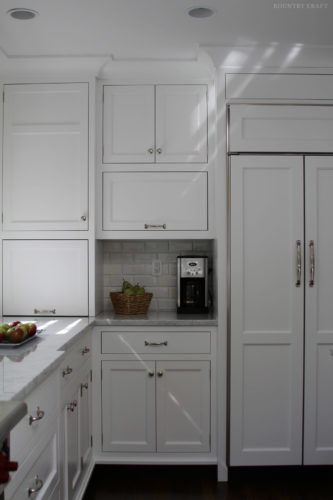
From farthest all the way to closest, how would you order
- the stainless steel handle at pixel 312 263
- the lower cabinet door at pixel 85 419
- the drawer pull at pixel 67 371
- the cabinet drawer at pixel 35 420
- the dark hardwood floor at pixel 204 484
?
the stainless steel handle at pixel 312 263 → the dark hardwood floor at pixel 204 484 → the lower cabinet door at pixel 85 419 → the drawer pull at pixel 67 371 → the cabinet drawer at pixel 35 420

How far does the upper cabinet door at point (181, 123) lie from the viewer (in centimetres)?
304

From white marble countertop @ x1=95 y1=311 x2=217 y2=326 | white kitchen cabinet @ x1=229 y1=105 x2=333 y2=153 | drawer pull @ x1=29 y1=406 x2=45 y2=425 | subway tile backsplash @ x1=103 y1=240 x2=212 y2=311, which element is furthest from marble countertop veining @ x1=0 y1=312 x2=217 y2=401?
white kitchen cabinet @ x1=229 y1=105 x2=333 y2=153

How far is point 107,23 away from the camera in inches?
97.1

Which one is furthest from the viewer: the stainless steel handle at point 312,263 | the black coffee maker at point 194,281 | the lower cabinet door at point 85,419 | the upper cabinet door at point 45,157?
the black coffee maker at point 194,281

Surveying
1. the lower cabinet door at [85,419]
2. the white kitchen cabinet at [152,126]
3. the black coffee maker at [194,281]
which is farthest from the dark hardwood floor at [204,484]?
the white kitchen cabinet at [152,126]

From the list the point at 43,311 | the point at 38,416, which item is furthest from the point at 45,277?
the point at 38,416

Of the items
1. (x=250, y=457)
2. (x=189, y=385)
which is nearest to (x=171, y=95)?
(x=189, y=385)

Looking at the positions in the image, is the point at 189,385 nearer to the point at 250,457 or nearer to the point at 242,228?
the point at 250,457

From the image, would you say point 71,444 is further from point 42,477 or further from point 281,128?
point 281,128

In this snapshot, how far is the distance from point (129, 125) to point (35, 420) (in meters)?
1.93

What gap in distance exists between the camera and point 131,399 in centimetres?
290

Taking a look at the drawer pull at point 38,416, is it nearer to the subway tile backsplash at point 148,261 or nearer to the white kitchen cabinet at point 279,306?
the white kitchen cabinet at point 279,306

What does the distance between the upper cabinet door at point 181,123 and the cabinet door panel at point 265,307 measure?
33 cm

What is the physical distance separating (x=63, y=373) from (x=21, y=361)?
0.31m
